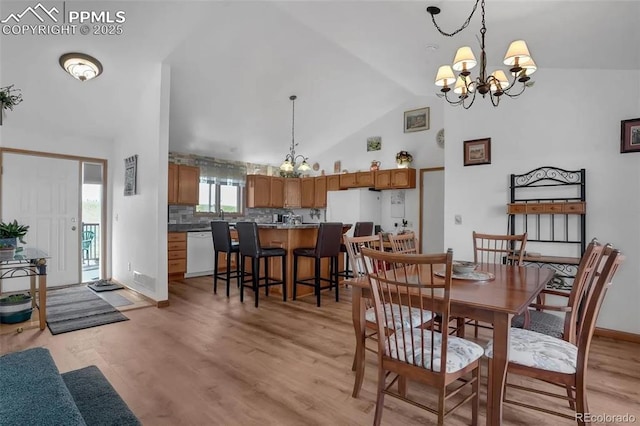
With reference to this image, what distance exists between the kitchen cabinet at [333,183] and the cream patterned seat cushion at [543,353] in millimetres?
5233

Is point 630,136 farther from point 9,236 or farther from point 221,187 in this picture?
point 221,187

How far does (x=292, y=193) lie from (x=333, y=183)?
1.20 m

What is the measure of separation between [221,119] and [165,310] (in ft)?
10.8

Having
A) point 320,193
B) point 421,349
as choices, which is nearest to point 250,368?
point 421,349

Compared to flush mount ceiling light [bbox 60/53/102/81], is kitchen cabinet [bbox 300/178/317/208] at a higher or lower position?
lower

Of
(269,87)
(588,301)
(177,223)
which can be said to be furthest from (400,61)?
(177,223)

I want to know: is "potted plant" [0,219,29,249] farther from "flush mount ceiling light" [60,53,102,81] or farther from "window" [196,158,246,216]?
"window" [196,158,246,216]

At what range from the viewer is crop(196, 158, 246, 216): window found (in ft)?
22.2

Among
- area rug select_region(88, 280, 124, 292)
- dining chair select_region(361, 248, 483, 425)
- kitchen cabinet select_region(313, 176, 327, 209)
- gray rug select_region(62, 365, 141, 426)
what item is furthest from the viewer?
kitchen cabinet select_region(313, 176, 327, 209)

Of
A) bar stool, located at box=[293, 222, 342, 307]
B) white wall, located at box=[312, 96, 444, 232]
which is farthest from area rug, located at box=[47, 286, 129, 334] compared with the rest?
white wall, located at box=[312, 96, 444, 232]

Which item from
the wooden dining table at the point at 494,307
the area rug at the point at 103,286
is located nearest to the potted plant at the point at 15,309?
the area rug at the point at 103,286

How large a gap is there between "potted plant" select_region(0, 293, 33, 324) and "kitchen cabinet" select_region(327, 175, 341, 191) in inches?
197

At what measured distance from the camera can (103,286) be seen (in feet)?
16.0

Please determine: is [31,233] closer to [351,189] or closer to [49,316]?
[49,316]
